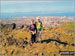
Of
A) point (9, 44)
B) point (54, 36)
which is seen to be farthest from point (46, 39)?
point (9, 44)

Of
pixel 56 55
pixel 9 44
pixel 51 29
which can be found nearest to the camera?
pixel 56 55

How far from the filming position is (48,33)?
56.0ft

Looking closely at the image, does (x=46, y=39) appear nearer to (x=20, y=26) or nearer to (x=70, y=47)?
(x=70, y=47)

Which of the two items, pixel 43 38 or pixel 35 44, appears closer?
pixel 35 44

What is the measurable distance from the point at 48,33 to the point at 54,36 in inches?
54.4

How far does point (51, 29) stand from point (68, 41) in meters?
4.13

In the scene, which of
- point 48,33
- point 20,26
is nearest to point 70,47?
point 48,33

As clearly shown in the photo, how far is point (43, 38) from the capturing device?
15.4 metres

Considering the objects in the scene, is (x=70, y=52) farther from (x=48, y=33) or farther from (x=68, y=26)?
(x=68, y=26)

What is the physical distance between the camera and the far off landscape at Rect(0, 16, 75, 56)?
12.7 metres

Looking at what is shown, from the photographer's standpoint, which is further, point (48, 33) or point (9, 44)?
point (48, 33)

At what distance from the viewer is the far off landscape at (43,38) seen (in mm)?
12719

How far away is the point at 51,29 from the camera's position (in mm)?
18703

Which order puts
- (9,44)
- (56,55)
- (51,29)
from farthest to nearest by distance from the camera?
(51,29) < (9,44) < (56,55)
